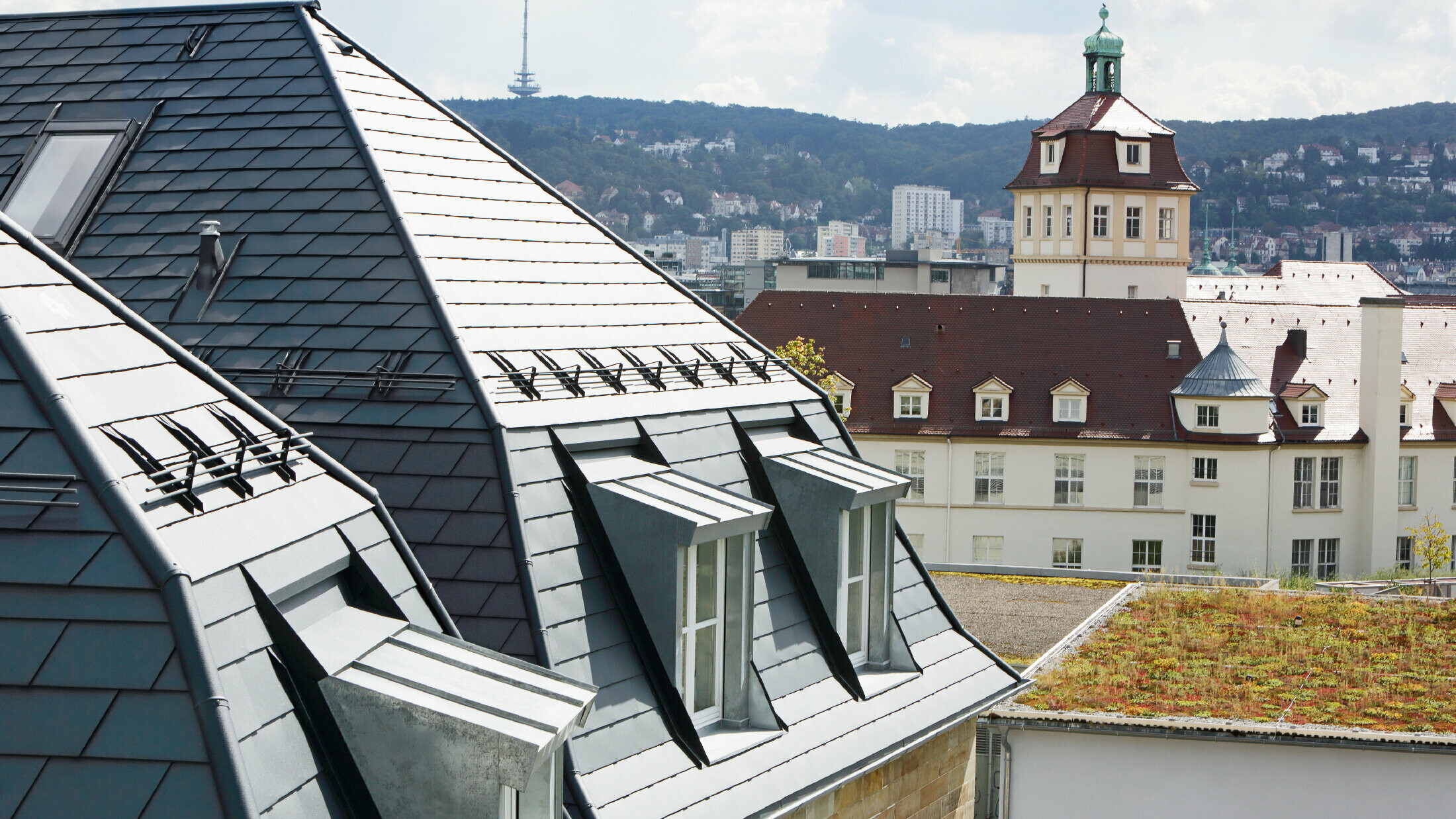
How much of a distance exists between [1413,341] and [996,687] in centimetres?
6241

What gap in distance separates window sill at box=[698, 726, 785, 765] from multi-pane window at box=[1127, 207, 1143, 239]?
83882mm

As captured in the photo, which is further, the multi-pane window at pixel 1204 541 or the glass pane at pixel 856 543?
the multi-pane window at pixel 1204 541

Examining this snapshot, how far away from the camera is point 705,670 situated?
10492 millimetres

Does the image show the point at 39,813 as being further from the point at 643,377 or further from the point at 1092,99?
the point at 1092,99

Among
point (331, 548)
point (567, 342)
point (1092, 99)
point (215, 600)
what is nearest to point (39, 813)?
point (215, 600)

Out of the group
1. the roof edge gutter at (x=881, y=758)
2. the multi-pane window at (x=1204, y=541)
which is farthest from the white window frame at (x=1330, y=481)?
the roof edge gutter at (x=881, y=758)

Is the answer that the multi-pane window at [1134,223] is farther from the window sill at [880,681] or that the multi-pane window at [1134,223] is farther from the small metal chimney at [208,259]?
the small metal chimney at [208,259]

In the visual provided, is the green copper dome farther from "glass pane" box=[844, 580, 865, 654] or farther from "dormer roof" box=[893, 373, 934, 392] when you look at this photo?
"glass pane" box=[844, 580, 865, 654]

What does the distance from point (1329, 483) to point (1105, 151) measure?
31844 mm

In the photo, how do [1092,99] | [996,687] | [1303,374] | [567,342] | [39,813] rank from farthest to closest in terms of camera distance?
[1092,99], [1303,374], [996,687], [567,342], [39,813]

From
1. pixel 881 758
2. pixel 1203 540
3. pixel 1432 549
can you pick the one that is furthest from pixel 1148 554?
pixel 881 758

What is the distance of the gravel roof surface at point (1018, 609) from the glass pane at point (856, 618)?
17.0 metres

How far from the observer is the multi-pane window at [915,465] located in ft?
210

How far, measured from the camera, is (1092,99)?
93000 mm
